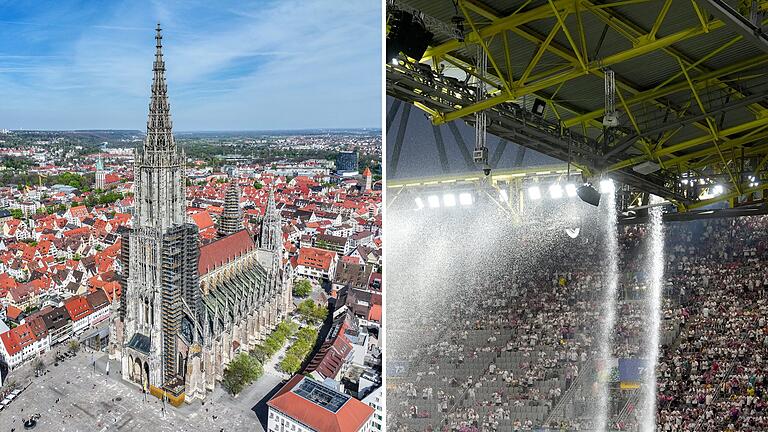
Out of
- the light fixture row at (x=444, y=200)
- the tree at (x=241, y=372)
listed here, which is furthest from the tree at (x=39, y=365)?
the light fixture row at (x=444, y=200)

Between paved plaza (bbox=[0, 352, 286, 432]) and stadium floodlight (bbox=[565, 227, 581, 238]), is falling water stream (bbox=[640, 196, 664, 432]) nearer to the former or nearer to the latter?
stadium floodlight (bbox=[565, 227, 581, 238])

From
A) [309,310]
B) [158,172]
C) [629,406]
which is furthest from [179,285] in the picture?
[629,406]

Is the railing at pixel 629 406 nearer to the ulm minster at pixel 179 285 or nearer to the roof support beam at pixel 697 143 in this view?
the roof support beam at pixel 697 143

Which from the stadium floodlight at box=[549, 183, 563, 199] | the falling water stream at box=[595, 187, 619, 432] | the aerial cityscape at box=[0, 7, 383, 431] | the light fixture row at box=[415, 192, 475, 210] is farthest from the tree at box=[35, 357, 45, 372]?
the stadium floodlight at box=[549, 183, 563, 199]

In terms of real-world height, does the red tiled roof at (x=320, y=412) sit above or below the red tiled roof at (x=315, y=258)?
below

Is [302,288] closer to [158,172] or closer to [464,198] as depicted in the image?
[158,172]
